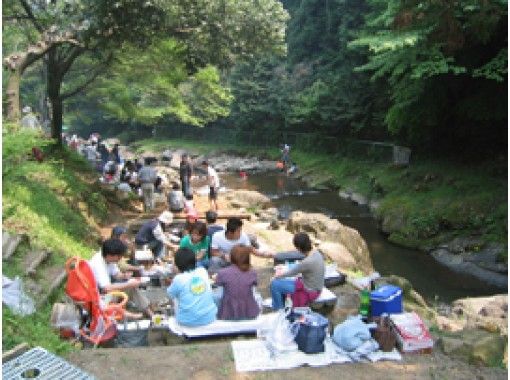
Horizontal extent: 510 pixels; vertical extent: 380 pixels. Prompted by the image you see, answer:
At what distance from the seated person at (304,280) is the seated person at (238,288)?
67 cm

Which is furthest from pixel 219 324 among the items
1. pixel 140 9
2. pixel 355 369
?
pixel 140 9

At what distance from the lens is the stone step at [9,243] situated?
6.93 m

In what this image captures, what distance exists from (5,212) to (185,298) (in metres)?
3.47

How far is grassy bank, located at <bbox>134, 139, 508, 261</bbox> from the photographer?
52.2 feet

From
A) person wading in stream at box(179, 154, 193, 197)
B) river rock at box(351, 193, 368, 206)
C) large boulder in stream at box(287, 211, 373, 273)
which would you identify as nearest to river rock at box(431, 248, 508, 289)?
large boulder in stream at box(287, 211, 373, 273)

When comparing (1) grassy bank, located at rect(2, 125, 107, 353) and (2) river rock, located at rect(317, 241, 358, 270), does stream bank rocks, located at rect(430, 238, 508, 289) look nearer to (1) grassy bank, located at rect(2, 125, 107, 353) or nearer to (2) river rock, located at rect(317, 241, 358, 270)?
(2) river rock, located at rect(317, 241, 358, 270)

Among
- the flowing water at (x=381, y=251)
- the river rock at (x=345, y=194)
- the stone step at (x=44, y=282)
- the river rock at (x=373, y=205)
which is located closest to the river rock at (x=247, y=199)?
the flowing water at (x=381, y=251)

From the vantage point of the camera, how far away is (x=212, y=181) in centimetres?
1496

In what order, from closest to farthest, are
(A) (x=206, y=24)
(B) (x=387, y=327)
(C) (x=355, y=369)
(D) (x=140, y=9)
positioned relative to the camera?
1. (C) (x=355, y=369)
2. (B) (x=387, y=327)
3. (D) (x=140, y=9)
4. (A) (x=206, y=24)

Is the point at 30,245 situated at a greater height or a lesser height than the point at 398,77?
lesser

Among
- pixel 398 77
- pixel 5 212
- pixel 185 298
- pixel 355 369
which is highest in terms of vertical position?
pixel 398 77

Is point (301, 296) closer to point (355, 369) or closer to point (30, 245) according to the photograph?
point (355, 369)

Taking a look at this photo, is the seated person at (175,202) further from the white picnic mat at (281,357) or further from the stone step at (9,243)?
the white picnic mat at (281,357)

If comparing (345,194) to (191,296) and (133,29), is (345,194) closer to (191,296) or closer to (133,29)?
(133,29)
